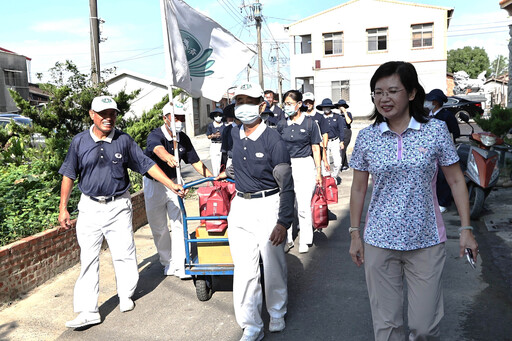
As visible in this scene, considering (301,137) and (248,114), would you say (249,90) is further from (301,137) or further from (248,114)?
(301,137)

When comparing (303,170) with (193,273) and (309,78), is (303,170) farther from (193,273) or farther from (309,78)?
(309,78)

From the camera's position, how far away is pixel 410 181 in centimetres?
274

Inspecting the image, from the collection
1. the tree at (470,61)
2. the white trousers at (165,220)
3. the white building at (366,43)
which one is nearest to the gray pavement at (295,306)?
the white trousers at (165,220)

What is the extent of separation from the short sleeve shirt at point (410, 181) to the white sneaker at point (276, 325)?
5.13 ft

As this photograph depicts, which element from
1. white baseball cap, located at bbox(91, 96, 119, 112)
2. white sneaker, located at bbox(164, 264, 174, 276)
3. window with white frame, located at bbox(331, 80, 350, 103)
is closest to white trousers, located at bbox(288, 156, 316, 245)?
white sneaker, located at bbox(164, 264, 174, 276)

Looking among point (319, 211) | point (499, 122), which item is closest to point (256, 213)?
point (319, 211)

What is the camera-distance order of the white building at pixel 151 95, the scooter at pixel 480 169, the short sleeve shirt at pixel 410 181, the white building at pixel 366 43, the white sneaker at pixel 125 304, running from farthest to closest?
the white building at pixel 366 43 < the white building at pixel 151 95 < the scooter at pixel 480 169 < the white sneaker at pixel 125 304 < the short sleeve shirt at pixel 410 181

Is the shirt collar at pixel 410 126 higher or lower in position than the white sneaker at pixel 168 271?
higher

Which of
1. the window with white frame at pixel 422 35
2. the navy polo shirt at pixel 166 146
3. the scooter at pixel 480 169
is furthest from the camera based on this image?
the window with white frame at pixel 422 35

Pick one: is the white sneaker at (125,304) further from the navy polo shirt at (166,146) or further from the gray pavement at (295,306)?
the navy polo shirt at (166,146)

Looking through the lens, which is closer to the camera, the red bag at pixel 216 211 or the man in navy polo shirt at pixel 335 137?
the red bag at pixel 216 211

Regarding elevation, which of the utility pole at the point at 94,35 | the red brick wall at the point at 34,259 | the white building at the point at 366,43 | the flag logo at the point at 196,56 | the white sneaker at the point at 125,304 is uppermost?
the white building at the point at 366,43

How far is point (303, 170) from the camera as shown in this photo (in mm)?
6480

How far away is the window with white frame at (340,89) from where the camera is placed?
39.1 meters
